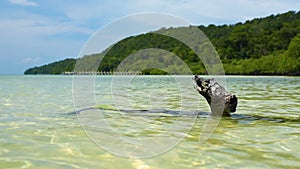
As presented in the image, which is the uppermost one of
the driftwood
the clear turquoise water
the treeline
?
the treeline

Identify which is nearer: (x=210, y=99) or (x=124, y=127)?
(x=124, y=127)

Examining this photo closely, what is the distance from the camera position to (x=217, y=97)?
732 cm

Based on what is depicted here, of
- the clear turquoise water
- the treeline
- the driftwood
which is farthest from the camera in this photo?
the treeline

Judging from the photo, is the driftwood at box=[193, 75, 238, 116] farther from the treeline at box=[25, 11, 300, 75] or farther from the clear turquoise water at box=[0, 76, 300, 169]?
the treeline at box=[25, 11, 300, 75]

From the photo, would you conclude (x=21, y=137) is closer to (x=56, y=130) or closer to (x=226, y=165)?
(x=56, y=130)

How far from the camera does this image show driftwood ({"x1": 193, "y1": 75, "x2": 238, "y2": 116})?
7211mm

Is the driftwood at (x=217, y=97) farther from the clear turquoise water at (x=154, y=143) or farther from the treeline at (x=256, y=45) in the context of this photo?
the treeline at (x=256, y=45)

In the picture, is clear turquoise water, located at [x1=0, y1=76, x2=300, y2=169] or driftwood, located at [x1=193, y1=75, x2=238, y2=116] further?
driftwood, located at [x1=193, y1=75, x2=238, y2=116]

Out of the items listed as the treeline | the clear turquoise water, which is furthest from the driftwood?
→ the treeline

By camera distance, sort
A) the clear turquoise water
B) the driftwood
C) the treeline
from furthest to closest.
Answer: the treeline, the driftwood, the clear turquoise water

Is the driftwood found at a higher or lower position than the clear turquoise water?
higher

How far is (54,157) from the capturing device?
3904 mm

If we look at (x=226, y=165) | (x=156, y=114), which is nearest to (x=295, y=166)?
(x=226, y=165)

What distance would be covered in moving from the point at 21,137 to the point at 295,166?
12.0 ft
